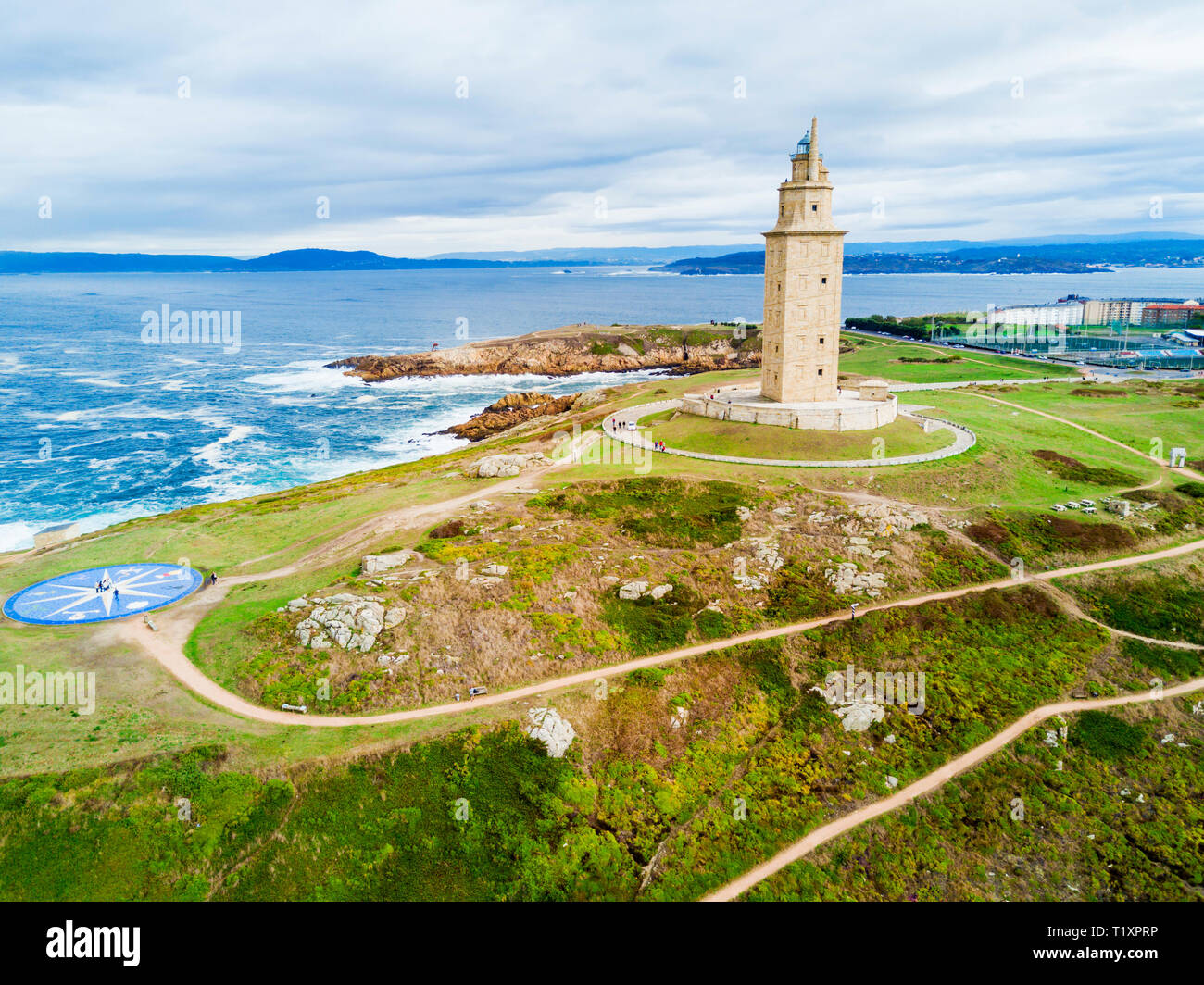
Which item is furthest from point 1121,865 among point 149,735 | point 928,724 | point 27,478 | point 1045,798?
point 27,478

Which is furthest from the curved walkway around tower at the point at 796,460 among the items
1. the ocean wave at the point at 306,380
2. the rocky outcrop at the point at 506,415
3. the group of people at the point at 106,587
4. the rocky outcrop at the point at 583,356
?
the ocean wave at the point at 306,380

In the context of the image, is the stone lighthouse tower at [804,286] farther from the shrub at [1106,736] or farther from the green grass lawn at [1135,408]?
the shrub at [1106,736]

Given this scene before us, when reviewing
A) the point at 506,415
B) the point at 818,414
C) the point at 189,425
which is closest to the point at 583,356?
the point at 506,415

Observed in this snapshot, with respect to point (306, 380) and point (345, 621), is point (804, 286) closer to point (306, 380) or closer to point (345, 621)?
point (345, 621)

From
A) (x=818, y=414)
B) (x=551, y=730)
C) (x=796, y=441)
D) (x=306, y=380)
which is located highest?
(x=306, y=380)

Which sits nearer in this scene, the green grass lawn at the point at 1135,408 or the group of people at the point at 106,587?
the group of people at the point at 106,587

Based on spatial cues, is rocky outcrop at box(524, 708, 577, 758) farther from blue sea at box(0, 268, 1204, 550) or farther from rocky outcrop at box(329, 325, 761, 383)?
rocky outcrop at box(329, 325, 761, 383)

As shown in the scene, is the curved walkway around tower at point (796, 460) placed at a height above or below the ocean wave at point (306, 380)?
below
